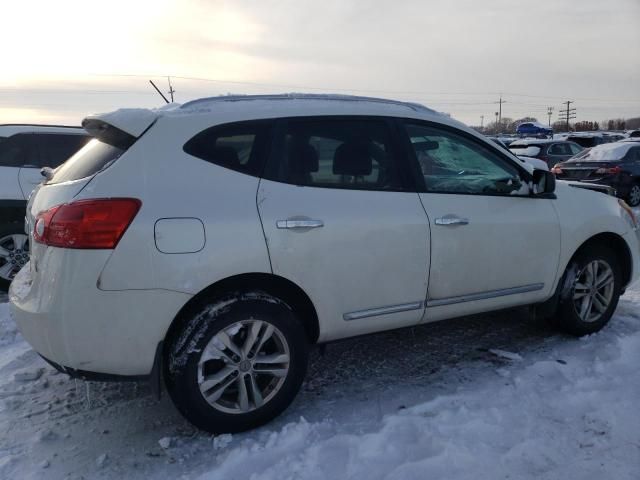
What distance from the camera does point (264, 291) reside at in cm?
296

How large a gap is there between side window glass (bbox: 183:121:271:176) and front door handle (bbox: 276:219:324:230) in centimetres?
31

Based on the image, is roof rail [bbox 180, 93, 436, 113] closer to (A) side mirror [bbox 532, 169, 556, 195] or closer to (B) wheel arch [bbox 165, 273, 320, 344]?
(A) side mirror [bbox 532, 169, 556, 195]

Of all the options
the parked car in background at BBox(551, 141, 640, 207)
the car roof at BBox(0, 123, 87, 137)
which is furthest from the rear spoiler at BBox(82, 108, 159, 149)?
the parked car in background at BBox(551, 141, 640, 207)

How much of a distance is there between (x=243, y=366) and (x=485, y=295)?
1.75 meters

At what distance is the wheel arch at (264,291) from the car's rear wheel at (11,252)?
384 cm

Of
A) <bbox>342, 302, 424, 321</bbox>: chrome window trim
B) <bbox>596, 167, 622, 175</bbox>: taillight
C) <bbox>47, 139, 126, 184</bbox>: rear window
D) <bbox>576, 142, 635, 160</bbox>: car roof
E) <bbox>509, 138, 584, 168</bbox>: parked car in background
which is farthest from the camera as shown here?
<bbox>509, 138, 584, 168</bbox>: parked car in background

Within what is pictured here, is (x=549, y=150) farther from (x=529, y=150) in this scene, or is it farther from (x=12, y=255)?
(x=12, y=255)

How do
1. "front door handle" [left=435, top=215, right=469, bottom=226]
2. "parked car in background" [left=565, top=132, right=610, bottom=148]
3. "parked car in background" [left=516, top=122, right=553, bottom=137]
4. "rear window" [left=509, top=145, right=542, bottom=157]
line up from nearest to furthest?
"front door handle" [left=435, top=215, right=469, bottom=226] < "rear window" [left=509, top=145, right=542, bottom=157] < "parked car in background" [left=565, top=132, right=610, bottom=148] < "parked car in background" [left=516, top=122, right=553, bottom=137]

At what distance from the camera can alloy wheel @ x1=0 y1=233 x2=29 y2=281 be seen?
5.75 m

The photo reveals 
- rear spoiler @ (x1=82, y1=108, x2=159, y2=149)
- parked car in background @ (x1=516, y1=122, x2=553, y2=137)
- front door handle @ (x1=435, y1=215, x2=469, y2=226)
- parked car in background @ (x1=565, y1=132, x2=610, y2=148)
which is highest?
parked car in background @ (x1=516, y1=122, x2=553, y2=137)

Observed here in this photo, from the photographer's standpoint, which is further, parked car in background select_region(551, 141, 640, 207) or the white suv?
parked car in background select_region(551, 141, 640, 207)

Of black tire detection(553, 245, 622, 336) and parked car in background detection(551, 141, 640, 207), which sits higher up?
parked car in background detection(551, 141, 640, 207)

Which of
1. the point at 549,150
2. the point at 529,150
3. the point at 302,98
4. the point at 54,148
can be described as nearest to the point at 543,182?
the point at 302,98

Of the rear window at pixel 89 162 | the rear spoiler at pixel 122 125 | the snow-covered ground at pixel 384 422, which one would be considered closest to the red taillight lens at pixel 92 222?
the rear window at pixel 89 162
